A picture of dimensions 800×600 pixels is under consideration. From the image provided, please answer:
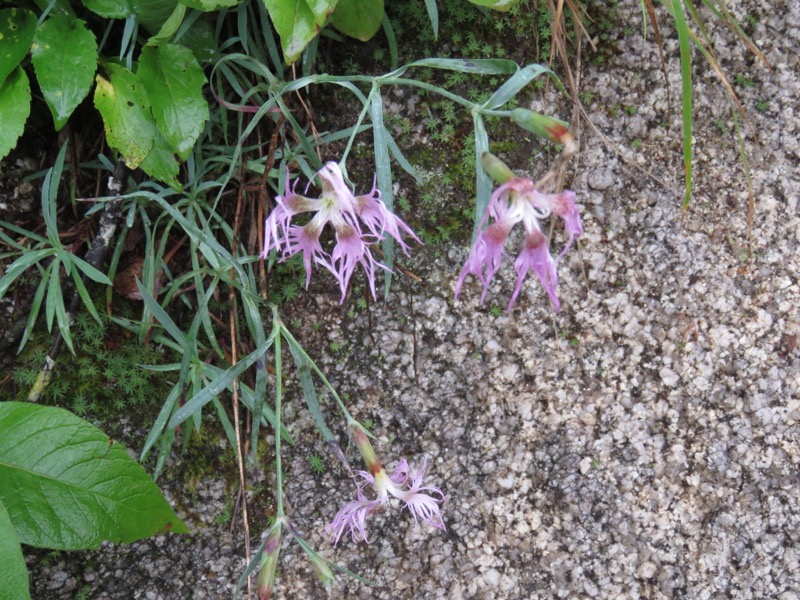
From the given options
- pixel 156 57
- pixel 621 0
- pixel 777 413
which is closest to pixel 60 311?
pixel 156 57

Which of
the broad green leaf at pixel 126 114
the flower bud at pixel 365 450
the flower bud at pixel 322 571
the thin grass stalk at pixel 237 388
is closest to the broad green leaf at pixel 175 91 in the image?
the broad green leaf at pixel 126 114

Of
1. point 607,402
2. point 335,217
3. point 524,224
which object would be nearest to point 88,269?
point 335,217

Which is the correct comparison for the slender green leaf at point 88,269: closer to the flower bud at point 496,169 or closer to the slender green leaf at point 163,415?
the slender green leaf at point 163,415

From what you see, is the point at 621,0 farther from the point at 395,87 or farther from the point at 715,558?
the point at 715,558

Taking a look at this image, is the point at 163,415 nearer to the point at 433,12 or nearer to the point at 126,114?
the point at 126,114

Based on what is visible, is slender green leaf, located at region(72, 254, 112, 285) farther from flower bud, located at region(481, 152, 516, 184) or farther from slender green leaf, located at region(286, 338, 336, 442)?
flower bud, located at region(481, 152, 516, 184)

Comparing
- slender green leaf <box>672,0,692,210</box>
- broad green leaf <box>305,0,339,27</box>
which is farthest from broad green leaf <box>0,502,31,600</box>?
slender green leaf <box>672,0,692,210</box>
